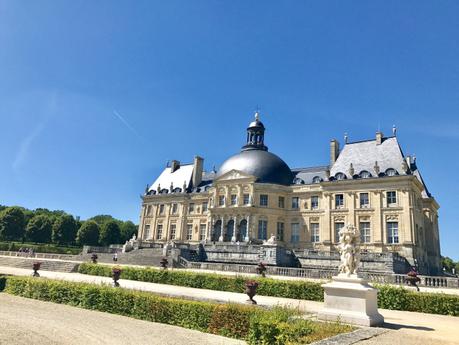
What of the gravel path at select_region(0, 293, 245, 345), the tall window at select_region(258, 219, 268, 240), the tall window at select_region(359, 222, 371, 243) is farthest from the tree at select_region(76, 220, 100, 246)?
the gravel path at select_region(0, 293, 245, 345)

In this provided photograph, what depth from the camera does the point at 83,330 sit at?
905cm

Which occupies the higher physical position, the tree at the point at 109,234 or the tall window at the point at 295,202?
the tall window at the point at 295,202

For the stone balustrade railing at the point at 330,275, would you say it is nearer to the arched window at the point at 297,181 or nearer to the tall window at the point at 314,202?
the tall window at the point at 314,202

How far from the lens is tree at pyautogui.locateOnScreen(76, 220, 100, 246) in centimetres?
6162

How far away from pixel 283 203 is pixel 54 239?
144 ft

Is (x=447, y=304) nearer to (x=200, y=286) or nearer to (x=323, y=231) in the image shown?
(x=200, y=286)

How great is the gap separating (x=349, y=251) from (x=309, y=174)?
3596 cm

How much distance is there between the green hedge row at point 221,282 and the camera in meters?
15.5

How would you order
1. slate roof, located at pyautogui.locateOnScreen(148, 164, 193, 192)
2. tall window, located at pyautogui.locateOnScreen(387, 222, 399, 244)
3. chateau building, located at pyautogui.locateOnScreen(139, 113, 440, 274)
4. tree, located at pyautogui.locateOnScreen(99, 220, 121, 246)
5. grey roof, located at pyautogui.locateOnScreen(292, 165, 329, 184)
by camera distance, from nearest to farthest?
tall window, located at pyautogui.locateOnScreen(387, 222, 399, 244), chateau building, located at pyautogui.locateOnScreen(139, 113, 440, 274), grey roof, located at pyautogui.locateOnScreen(292, 165, 329, 184), slate roof, located at pyautogui.locateOnScreen(148, 164, 193, 192), tree, located at pyautogui.locateOnScreen(99, 220, 121, 246)

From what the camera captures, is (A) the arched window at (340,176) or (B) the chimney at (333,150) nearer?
(A) the arched window at (340,176)

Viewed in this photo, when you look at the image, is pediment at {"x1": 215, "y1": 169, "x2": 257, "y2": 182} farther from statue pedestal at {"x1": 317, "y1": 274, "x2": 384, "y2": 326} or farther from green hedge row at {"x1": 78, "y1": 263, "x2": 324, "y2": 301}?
statue pedestal at {"x1": 317, "y1": 274, "x2": 384, "y2": 326}

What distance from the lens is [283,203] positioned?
44562 millimetres

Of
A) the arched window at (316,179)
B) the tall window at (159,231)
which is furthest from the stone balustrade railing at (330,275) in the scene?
the tall window at (159,231)

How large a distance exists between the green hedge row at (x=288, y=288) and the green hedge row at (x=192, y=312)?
5954 mm
